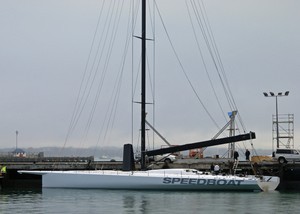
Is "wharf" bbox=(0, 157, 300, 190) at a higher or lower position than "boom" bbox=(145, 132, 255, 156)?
lower

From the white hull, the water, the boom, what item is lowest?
the water

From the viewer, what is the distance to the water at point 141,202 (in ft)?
98.1

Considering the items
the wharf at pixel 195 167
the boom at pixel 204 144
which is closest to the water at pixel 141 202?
the boom at pixel 204 144

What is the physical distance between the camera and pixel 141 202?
33375 millimetres

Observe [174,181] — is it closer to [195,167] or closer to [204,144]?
[204,144]

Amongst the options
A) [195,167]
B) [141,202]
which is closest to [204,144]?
[195,167]

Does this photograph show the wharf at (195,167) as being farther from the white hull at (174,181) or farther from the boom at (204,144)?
the white hull at (174,181)

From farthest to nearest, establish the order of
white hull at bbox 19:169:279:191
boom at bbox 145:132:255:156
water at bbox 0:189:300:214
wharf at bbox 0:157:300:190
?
wharf at bbox 0:157:300:190
boom at bbox 145:132:255:156
white hull at bbox 19:169:279:191
water at bbox 0:189:300:214

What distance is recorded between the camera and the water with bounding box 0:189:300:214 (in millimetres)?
29891

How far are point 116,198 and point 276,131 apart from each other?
99.2 feet

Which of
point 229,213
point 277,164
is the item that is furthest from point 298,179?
point 229,213

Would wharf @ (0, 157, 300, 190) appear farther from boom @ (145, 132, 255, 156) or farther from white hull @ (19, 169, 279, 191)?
white hull @ (19, 169, 279, 191)

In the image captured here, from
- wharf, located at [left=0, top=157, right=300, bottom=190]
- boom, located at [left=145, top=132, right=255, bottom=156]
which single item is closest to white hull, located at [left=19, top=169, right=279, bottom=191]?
boom, located at [left=145, top=132, right=255, bottom=156]

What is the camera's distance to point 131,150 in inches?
1617
